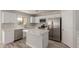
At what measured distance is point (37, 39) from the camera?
1.52 m

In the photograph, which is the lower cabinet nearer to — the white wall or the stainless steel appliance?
the stainless steel appliance

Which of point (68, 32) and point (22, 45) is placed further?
point (68, 32)

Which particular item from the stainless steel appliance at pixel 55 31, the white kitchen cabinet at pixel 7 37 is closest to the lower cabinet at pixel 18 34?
the white kitchen cabinet at pixel 7 37

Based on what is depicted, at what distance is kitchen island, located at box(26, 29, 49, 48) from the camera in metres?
1.45

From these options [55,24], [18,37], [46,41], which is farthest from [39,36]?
[55,24]

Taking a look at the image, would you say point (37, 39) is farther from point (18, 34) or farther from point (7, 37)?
point (7, 37)

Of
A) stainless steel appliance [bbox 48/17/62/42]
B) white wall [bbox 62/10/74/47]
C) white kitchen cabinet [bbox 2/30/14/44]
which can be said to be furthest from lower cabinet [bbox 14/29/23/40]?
white wall [bbox 62/10/74/47]

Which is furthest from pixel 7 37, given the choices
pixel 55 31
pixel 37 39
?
pixel 55 31

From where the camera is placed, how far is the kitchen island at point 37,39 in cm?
145

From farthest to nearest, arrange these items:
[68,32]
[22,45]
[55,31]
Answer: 1. [55,31]
2. [68,32]
3. [22,45]
